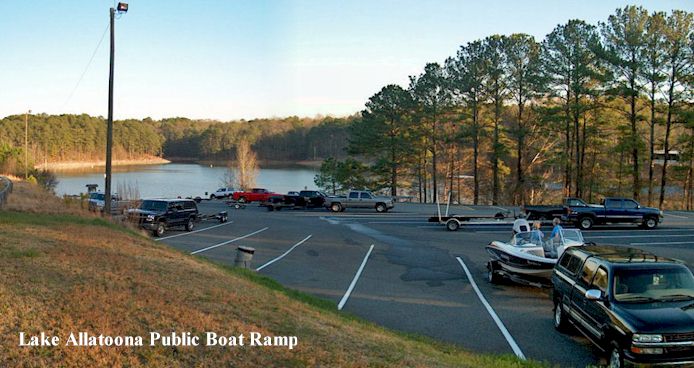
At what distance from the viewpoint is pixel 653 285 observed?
29.2 ft

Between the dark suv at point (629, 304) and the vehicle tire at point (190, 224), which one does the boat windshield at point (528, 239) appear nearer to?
the dark suv at point (629, 304)

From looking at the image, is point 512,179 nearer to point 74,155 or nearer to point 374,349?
point 374,349

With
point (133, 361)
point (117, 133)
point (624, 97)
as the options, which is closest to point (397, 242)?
point (133, 361)

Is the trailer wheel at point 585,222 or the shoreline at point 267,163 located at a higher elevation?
the shoreline at point 267,163

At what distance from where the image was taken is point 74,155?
142875 millimetres

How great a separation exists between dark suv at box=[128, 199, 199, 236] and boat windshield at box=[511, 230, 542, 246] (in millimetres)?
17365

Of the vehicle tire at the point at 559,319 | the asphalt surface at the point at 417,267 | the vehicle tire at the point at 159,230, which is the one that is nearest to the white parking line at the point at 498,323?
the asphalt surface at the point at 417,267

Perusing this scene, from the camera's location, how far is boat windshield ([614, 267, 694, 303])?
8.61 metres

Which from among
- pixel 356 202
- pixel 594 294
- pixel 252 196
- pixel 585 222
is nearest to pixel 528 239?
pixel 594 294

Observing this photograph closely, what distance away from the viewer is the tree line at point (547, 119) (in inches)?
1715

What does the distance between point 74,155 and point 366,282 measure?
471 ft

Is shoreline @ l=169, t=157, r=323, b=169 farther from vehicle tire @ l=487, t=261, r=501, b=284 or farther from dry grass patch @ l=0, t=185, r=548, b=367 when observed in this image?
dry grass patch @ l=0, t=185, r=548, b=367

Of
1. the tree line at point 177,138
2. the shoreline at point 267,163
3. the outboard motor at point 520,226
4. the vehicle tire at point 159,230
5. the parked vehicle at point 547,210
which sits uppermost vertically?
the tree line at point 177,138

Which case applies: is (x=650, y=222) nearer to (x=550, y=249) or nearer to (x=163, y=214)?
(x=550, y=249)
